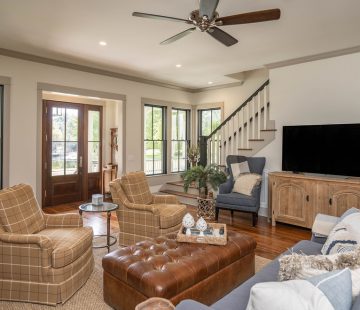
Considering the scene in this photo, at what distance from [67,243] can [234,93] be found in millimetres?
5721

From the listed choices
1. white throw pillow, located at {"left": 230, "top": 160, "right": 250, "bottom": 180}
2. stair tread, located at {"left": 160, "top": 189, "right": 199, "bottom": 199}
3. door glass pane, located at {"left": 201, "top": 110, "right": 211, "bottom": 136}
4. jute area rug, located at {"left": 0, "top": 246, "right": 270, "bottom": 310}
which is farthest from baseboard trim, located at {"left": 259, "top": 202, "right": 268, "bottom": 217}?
jute area rug, located at {"left": 0, "top": 246, "right": 270, "bottom": 310}

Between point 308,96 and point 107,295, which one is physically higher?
point 308,96

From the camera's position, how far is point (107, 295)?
228cm

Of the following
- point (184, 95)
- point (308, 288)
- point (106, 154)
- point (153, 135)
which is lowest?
point (308, 288)

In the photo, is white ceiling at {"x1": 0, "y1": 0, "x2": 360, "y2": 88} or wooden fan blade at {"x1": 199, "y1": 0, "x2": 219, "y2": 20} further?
white ceiling at {"x1": 0, "y1": 0, "x2": 360, "y2": 88}

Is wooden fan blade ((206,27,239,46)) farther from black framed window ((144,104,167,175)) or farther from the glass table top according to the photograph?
black framed window ((144,104,167,175))

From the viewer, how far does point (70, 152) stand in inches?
241

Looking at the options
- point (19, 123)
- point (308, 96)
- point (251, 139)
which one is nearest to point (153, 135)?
point (251, 139)

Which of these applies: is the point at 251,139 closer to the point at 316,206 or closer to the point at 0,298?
the point at 316,206

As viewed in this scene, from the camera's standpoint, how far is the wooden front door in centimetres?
575

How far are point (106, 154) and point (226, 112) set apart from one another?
3344 mm

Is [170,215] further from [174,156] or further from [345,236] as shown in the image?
[174,156]

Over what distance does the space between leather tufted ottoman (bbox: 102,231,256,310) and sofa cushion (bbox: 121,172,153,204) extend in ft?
4.48

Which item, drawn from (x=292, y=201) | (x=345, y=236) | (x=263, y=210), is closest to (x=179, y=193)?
(x=263, y=210)
